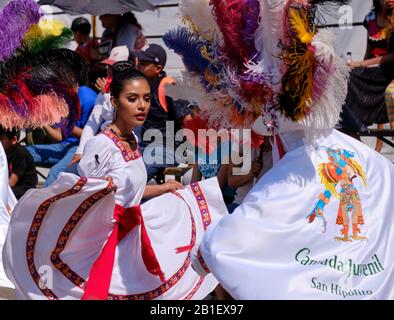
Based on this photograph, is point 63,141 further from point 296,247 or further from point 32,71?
point 296,247

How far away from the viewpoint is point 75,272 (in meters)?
5.15

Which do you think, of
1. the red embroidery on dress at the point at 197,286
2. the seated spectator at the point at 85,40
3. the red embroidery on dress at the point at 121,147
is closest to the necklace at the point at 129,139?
the red embroidery on dress at the point at 121,147

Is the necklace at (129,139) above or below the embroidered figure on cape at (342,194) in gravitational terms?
below

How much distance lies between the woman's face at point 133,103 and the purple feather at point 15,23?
27.6 inches

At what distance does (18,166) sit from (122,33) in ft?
6.26

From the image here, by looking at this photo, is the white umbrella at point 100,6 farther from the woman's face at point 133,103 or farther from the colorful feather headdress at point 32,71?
the colorful feather headdress at point 32,71

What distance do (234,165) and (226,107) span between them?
1467 millimetres

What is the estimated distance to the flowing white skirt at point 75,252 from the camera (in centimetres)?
507

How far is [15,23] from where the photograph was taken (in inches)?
200

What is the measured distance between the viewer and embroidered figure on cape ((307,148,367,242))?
396cm

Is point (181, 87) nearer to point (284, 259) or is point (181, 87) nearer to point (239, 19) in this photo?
point (239, 19)

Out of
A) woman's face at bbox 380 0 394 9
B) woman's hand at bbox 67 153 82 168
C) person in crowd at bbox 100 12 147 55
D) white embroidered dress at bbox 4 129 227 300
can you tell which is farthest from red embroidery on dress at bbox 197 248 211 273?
person in crowd at bbox 100 12 147 55

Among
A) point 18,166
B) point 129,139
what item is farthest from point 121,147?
point 18,166
